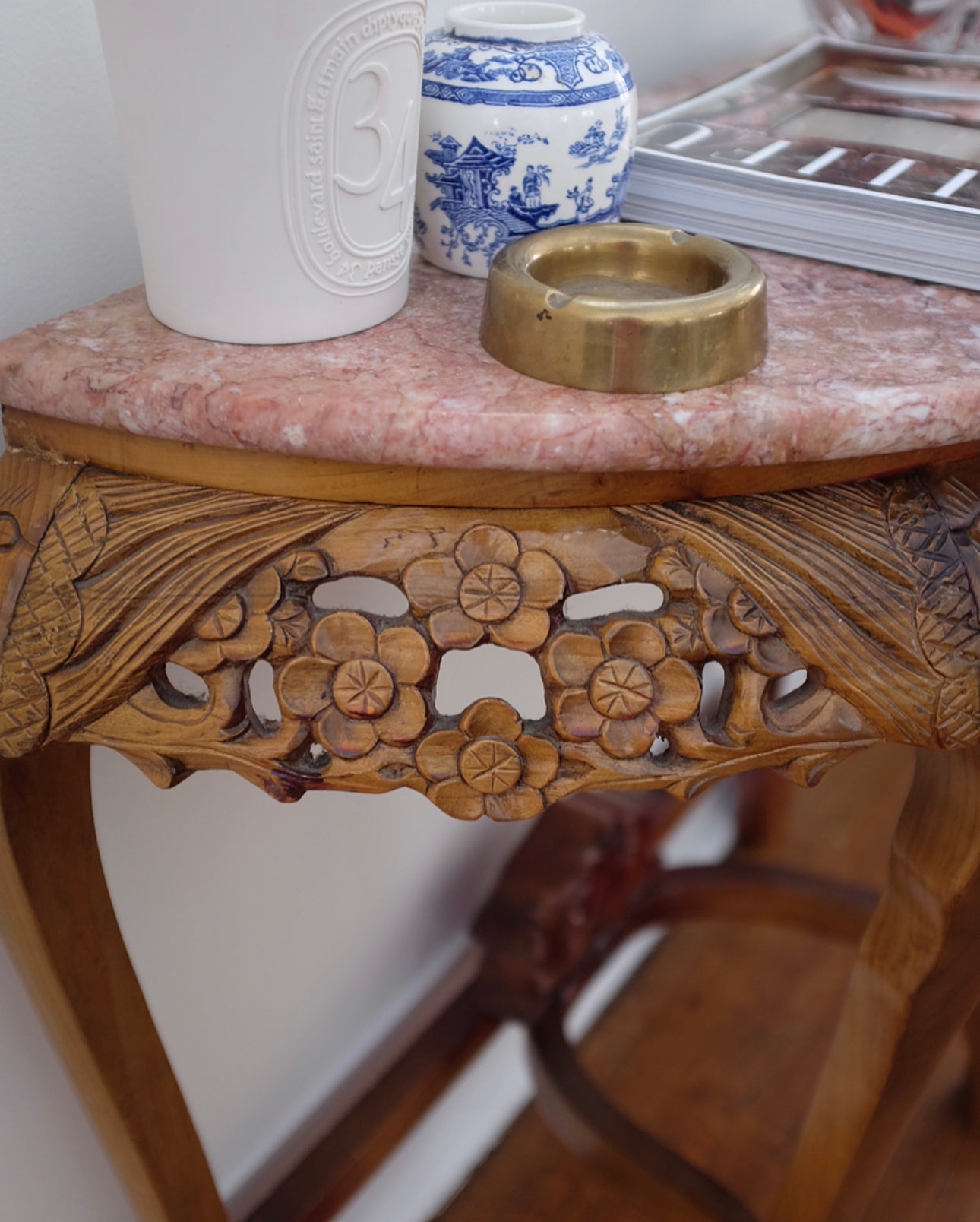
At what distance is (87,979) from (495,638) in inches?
12.5

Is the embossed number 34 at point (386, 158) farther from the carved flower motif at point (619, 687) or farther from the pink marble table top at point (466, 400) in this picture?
the carved flower motif at point (619, 687)

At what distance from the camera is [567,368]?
0.41 m

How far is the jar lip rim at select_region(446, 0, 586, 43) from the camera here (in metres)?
0.50

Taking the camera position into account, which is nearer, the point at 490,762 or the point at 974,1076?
the point at 490,762

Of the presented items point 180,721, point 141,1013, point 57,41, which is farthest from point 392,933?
point 57,41

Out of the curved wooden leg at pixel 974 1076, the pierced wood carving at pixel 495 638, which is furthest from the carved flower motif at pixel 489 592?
the curved wooden leg at pixel 974 1076

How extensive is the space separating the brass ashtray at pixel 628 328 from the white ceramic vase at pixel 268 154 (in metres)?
0.06

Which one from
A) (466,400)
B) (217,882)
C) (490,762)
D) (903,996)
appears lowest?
(217,882)

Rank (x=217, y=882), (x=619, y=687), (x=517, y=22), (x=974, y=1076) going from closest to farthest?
(x=619, y=687)
(x=517, y=22)
(x=217, y=882)
(x=974, y=1076)

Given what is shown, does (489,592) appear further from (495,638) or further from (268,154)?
(268,154)

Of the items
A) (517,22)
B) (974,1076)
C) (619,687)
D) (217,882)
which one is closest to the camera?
(619,687)

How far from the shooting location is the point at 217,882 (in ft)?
2.66

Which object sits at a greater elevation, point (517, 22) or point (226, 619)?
point (517, 22)

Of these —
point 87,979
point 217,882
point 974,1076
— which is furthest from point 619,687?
point 974,1076
